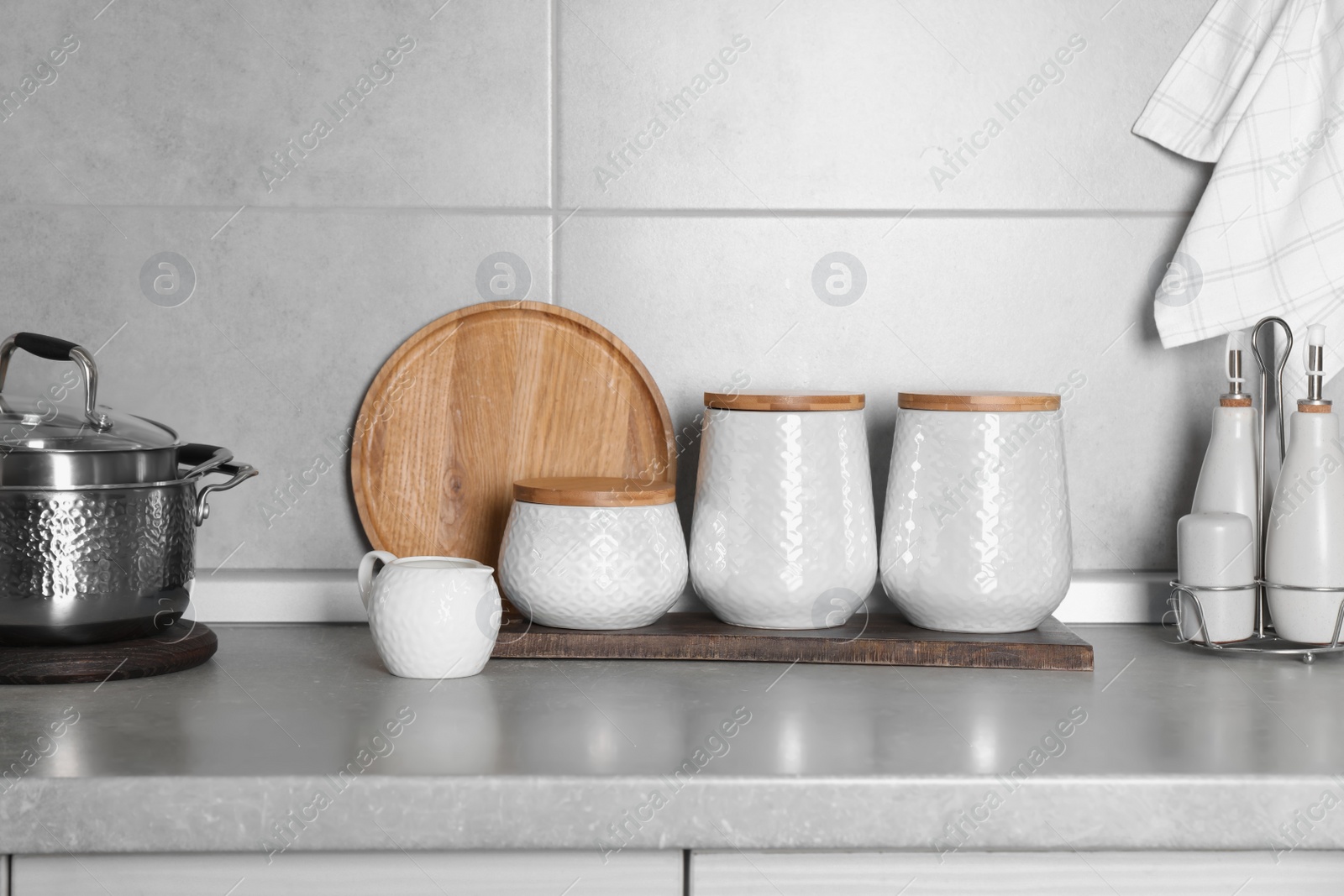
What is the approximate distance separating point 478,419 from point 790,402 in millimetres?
314

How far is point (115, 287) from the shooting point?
110cm

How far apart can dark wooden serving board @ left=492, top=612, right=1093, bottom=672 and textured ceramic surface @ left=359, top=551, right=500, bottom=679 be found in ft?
0.23

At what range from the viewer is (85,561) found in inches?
33.5

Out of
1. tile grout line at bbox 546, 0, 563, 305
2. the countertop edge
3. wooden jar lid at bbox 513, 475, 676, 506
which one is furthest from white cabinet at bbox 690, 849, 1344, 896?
tile grout line at bbox 546, 0, 563, 305

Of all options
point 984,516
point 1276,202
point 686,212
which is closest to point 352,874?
point 984,516

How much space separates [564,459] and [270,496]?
292 millimetres

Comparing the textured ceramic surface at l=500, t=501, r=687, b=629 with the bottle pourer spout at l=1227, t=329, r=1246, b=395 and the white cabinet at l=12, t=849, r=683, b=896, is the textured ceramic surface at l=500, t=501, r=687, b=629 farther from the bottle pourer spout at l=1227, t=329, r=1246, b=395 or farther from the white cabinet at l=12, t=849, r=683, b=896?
the bottle pourer spout at l=1227, t=329, r=1246, b=395

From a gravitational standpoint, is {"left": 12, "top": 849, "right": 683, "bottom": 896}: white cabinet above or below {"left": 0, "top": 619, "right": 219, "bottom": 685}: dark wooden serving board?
below

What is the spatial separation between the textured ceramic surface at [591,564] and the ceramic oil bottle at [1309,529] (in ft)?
1.72

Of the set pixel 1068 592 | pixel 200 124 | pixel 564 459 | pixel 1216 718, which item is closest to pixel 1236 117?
pixel 1068 592

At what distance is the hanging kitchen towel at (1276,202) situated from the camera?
3.44ft

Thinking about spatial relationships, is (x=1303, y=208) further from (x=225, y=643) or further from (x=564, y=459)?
(x=225, y=643)

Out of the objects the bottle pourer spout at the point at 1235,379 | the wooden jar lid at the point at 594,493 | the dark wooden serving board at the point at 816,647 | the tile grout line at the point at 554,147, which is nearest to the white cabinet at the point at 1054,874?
the dark wooden serving board at the point at 816,647

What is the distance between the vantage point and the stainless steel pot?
33.0 inches
